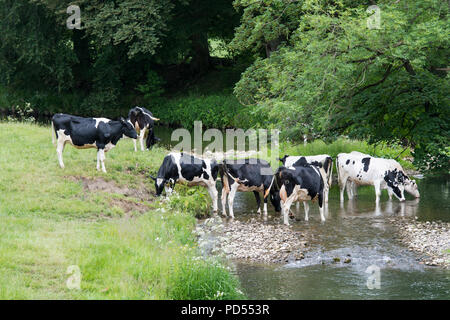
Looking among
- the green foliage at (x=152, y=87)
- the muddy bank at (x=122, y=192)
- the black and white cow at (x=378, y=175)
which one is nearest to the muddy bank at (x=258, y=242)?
the muddy bank at (x=122, y=192)

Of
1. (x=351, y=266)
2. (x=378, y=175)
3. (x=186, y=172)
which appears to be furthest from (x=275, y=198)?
(x=351, y=266)

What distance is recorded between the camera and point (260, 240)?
1410cm

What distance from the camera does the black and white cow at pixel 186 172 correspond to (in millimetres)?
16609

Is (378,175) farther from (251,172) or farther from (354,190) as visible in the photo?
(251,172)

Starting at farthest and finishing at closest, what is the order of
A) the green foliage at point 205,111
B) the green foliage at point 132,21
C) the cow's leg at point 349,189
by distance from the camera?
the green foliage at point 205,111 < the green foliage at point 132,21 < the cow's leg at point 349,189

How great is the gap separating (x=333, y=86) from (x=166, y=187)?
20.5 feet

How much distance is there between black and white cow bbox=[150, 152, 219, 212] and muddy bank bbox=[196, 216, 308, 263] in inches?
57.5

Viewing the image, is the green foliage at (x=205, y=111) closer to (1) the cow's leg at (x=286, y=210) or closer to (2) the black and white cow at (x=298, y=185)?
(2) the black and white cow at (x=298, y=185)

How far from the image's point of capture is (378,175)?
19.0m

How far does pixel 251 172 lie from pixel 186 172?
185 centimetres
